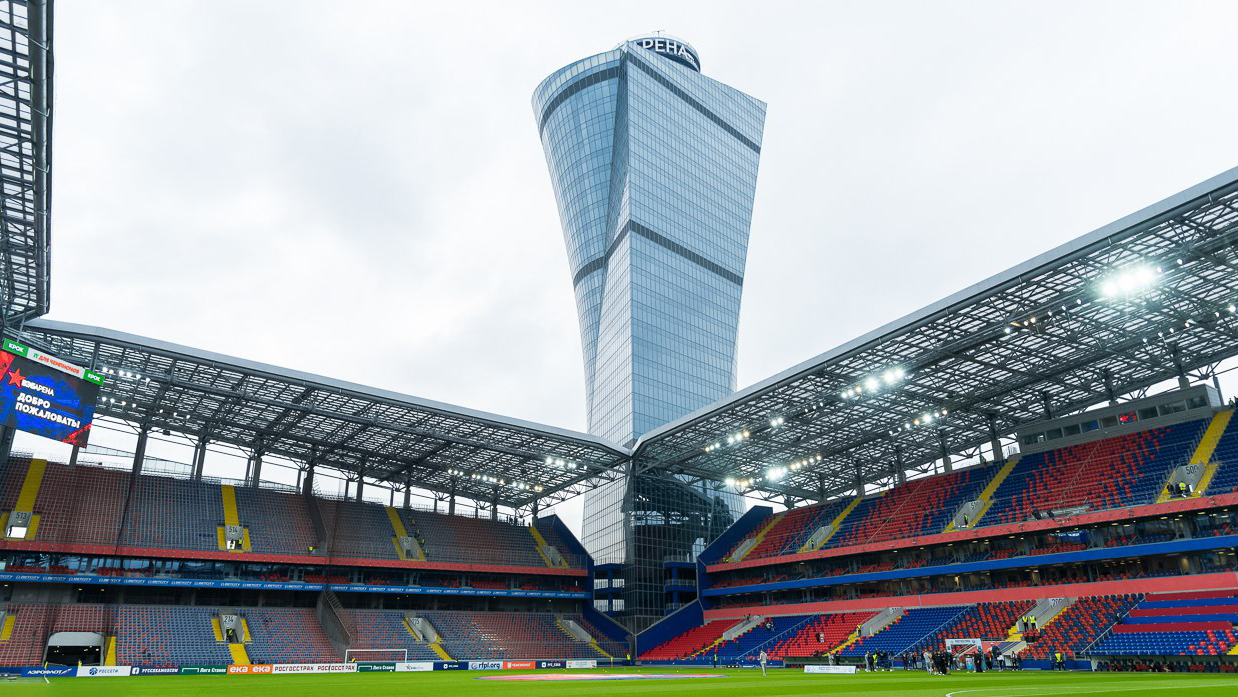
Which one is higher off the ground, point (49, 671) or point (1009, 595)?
point (1009, 595)

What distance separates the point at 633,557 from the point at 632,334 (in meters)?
50.2

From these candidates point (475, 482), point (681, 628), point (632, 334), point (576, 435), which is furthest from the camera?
point (632, 334)

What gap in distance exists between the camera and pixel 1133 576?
41.7 m

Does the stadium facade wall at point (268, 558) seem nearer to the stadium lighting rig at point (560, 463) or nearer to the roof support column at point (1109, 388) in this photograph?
the stadium lighting rig at point (560, 463)

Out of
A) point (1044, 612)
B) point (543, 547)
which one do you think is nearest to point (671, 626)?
point (543, 547)

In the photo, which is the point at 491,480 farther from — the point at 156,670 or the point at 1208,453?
the point at 1208,453

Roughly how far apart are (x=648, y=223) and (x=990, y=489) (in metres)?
81.0

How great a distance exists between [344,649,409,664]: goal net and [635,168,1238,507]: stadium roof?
985 inches

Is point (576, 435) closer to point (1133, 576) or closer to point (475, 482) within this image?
point (475, 482)

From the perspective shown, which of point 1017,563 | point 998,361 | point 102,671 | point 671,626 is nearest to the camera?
point 102,671

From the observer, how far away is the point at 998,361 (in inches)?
1828

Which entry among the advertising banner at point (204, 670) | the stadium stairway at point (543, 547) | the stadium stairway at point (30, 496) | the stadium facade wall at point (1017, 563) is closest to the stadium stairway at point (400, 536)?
the stadium stairway at point (543, 547)

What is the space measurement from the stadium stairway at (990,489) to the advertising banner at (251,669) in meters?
45.4

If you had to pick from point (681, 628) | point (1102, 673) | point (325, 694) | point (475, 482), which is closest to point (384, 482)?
point (475, 482)
